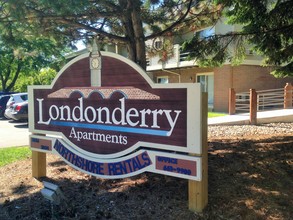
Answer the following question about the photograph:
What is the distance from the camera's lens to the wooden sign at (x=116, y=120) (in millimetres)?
3592

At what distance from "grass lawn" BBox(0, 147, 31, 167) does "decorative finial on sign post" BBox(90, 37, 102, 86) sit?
3.81 m

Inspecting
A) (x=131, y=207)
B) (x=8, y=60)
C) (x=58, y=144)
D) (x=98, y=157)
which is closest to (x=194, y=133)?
(x=131, y=207)

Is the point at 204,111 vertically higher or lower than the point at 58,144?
higher

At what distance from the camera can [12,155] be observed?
812cm

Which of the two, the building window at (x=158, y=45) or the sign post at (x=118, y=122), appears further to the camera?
the building window at (x=158, y=45)

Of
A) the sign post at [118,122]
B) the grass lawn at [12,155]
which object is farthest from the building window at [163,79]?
the sign post at [118,122]

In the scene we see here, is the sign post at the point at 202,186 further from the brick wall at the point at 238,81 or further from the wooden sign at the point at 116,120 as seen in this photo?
the brick wall at the point at 238,81

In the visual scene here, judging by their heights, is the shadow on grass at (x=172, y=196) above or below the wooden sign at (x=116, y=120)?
below

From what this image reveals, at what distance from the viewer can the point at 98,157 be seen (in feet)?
14.4

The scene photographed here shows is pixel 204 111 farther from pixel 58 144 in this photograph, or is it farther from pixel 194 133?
pixel 58 144

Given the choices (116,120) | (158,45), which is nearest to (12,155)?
(158,45)

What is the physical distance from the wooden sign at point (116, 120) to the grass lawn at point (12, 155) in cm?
265

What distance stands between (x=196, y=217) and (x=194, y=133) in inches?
35.6

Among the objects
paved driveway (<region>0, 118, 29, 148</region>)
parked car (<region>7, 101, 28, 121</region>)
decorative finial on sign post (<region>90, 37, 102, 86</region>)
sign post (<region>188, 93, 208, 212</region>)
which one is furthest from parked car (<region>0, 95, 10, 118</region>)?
sign post (<region>188, 93, 208, 212</region>)
